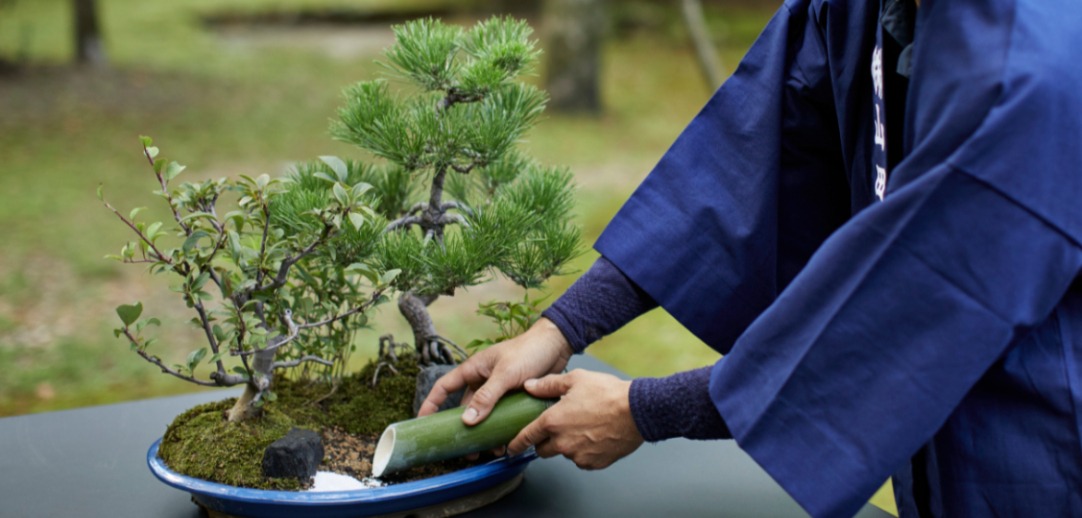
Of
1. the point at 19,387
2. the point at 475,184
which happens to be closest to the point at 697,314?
the point at 475,184

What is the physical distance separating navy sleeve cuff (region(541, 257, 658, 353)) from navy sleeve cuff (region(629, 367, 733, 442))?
0.21 metres

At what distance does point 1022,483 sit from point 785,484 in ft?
0.70

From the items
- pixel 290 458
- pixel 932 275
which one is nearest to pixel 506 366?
pixel 290 458

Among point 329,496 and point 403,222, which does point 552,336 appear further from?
point 329,496

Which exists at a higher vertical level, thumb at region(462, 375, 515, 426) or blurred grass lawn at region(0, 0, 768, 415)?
thumb at region(462, 375, 515, 426)

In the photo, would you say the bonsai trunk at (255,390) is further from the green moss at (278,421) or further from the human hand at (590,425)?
the human hand at (590,425)

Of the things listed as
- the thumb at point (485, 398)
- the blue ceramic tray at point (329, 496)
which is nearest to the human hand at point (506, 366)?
the thumb at point (485, 398)

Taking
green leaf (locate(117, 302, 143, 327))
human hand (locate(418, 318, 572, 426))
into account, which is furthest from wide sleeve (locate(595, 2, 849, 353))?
green leaf (locate(117, 302, 143, 327))

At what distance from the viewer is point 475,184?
1432 millimetres

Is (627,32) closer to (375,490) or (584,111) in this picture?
(584,111)

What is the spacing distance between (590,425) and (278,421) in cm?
38

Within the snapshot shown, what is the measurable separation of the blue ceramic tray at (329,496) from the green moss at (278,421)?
0.07ft

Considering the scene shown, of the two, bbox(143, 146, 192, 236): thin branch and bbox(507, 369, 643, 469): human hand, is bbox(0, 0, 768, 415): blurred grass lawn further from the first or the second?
bbox(143, 146, 192, 236): thin branch

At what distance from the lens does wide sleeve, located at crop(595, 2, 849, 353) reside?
4.20 feet
